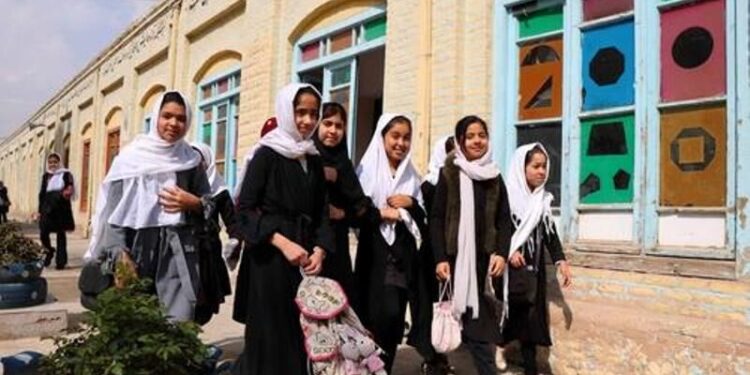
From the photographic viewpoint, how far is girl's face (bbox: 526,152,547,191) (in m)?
4.18

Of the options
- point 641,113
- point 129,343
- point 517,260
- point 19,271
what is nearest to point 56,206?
point 19,271

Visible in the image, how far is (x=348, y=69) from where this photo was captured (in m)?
7.67

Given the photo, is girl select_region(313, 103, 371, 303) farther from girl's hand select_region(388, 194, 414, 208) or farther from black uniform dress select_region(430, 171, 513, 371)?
black uniform dress select_region(430, 171, 513, 371)

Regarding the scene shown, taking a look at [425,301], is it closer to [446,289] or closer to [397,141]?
[446,289]

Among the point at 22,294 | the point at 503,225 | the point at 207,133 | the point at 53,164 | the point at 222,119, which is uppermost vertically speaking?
the point at 222,119

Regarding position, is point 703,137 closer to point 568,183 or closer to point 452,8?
point 568,183

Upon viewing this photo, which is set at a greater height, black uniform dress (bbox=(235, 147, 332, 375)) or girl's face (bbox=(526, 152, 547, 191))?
girl's face (bbox=(526, 152, 547, 191))

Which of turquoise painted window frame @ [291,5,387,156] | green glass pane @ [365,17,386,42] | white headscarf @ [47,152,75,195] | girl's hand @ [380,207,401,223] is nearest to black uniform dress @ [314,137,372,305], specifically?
girl's hand @ [380,207,401,223]

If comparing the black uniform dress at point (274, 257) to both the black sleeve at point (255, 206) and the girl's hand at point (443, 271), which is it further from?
the girl's hand at point (443, 271)

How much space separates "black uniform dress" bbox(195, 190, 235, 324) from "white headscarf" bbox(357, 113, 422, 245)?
810 millimetres

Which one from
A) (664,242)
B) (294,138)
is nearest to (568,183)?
(664,242)

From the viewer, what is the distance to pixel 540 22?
4984 millimetres

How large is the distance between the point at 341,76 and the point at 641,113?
428cm

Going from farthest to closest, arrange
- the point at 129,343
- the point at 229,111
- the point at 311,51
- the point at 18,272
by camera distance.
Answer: the point at 229,111, the point at 311,51, the point at 18,272, the point at 129,343
